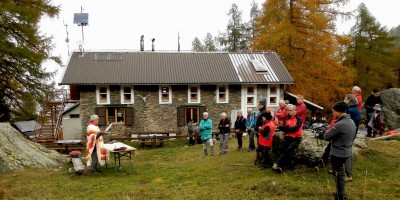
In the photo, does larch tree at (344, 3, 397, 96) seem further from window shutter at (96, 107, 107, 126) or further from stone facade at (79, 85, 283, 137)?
window shutter at (96, 107, 107, 126)

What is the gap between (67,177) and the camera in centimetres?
920

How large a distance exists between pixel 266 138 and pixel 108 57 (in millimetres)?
18236

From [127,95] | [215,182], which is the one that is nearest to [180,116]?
[127,95]

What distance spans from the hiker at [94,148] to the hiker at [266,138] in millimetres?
4865

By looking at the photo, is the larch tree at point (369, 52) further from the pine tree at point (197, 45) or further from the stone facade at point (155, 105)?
the pine tree at point (197, 45)

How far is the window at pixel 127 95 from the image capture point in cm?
2119

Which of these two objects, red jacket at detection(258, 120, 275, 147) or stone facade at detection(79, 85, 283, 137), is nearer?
red jacket at detection(258, 120, 275, 147)

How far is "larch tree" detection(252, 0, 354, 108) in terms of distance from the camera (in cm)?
2282

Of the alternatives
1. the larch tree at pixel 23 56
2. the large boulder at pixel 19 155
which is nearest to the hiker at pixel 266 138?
the large boulder at pixel 19 155

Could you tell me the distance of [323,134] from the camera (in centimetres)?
722

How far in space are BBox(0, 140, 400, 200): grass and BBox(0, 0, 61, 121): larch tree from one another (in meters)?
10.9

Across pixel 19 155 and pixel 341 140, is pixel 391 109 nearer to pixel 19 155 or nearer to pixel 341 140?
pixel 341 140

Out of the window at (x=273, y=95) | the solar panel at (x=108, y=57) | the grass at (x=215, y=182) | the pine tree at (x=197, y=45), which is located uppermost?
the pine tree at (x=197, y=45)

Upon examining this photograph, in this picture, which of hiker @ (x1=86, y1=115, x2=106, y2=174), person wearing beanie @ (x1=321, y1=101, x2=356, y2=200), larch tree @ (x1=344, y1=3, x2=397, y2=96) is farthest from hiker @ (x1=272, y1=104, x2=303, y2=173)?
larch tree @ (x1=344, y1=3, x2=397, y2=96)
